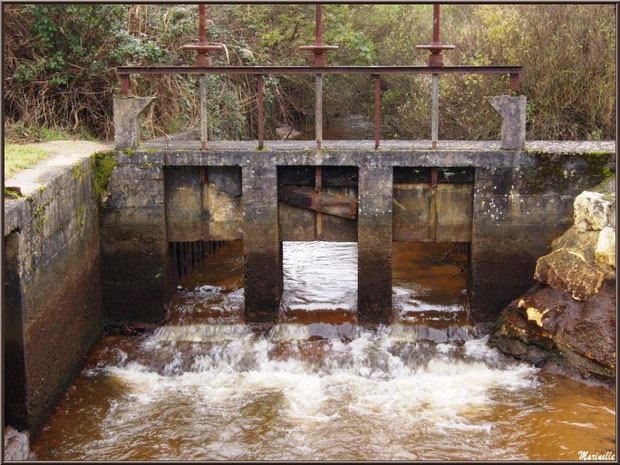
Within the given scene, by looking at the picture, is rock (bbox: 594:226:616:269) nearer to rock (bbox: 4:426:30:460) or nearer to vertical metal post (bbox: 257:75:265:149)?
vertical metal post (bbox: 257:75:265:149)

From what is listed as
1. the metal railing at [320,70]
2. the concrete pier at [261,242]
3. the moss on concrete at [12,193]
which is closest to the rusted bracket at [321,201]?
the concrete pier at [261,242]

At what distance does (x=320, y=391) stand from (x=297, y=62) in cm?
1048

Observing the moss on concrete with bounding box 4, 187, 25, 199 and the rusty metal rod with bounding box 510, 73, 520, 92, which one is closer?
the moss on concrete with bounding box 4, 187, 25, 199

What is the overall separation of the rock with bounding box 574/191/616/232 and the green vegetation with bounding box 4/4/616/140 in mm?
4851

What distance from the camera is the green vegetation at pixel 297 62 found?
13.9 metres

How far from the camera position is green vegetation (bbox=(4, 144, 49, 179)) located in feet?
31.7

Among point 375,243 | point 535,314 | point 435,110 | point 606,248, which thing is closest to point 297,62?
point 435,110

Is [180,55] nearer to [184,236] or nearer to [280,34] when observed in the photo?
[280,34]

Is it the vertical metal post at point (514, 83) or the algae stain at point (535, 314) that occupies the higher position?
the vertical metal post at point (514, 83)

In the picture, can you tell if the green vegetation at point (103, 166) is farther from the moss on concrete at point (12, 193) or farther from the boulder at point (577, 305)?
the boulder at point (577, 305)

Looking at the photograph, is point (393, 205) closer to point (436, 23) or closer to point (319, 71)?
point (319, 71)

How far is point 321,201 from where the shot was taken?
11406 millimetres

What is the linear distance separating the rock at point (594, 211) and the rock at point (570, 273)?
43cm

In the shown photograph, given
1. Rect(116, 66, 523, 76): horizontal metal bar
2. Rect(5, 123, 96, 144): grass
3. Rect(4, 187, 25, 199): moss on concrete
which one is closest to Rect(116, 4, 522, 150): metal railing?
Rect(116, 66, 523, 76): horizontal metal bar
